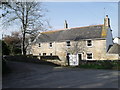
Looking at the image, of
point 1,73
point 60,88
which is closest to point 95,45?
point 1,73

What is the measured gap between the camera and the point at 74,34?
3612cm

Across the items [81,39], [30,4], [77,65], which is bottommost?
[77,65]

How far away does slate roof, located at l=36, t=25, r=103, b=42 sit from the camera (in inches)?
1314

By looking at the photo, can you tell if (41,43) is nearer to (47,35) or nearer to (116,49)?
(47,35)

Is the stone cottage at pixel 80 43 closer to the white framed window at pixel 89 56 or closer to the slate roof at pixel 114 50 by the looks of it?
the white framed window at pixel 89 56

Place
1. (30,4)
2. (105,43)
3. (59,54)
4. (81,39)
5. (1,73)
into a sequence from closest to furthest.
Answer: (1,73)
(30,4)
(105,43)
(81,39)
(59,54)

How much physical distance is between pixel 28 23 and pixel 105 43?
50.5 feet

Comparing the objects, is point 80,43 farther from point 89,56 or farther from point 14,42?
point 14,42

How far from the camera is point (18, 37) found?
146 ft

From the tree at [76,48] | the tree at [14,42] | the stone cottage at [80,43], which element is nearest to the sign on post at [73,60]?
the stone cottage at [80,43]

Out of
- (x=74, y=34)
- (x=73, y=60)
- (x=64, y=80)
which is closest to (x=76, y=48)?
(x=74, y=34)

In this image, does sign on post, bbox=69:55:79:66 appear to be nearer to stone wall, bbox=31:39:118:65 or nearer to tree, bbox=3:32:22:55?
stone wall, bbox=31:39:118:65

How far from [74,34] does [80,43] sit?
3529 millimetres

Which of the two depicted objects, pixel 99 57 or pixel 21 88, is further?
pixel 99 57
